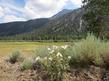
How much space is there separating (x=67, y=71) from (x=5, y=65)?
2.82 m

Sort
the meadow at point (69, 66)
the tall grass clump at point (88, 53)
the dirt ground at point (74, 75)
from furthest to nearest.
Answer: the tall grass clump at point (88, 53) → the dirt ground at point (74, 75) → the meadow at point (69, 66)

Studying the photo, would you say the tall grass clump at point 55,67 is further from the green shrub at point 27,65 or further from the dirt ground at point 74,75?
the green shrub at point 27,65

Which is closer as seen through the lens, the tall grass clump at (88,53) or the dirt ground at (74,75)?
the dirt ground at (74,75)

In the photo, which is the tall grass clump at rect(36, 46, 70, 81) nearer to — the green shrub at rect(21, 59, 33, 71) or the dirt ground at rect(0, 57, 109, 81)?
the dirt ground at rect(0, 57, 109, 81)

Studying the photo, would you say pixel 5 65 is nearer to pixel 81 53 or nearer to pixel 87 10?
pixel 81 53

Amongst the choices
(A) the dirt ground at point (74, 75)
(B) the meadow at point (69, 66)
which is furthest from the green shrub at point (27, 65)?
(A) the dirt ground at point (74, 75)

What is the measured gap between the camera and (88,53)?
8.60 m

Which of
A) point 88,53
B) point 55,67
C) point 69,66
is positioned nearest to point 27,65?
point 69,66

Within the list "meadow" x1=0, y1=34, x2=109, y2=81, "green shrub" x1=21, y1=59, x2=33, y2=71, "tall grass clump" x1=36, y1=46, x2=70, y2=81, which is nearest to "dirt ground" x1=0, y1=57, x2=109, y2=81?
"meadow" x1=0, y1=34, x2=109, y2=81

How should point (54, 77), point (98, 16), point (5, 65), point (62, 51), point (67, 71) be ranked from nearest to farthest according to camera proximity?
point (54, 77), point (67, 71), point (62, 51), point (5, 65), point (98, 16)

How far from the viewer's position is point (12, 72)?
9031 millimetres

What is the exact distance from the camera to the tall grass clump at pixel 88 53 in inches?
338

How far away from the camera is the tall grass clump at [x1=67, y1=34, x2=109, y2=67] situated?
28.1 ft

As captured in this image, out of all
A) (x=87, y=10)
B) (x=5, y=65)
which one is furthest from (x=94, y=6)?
(x=5, y=65)
